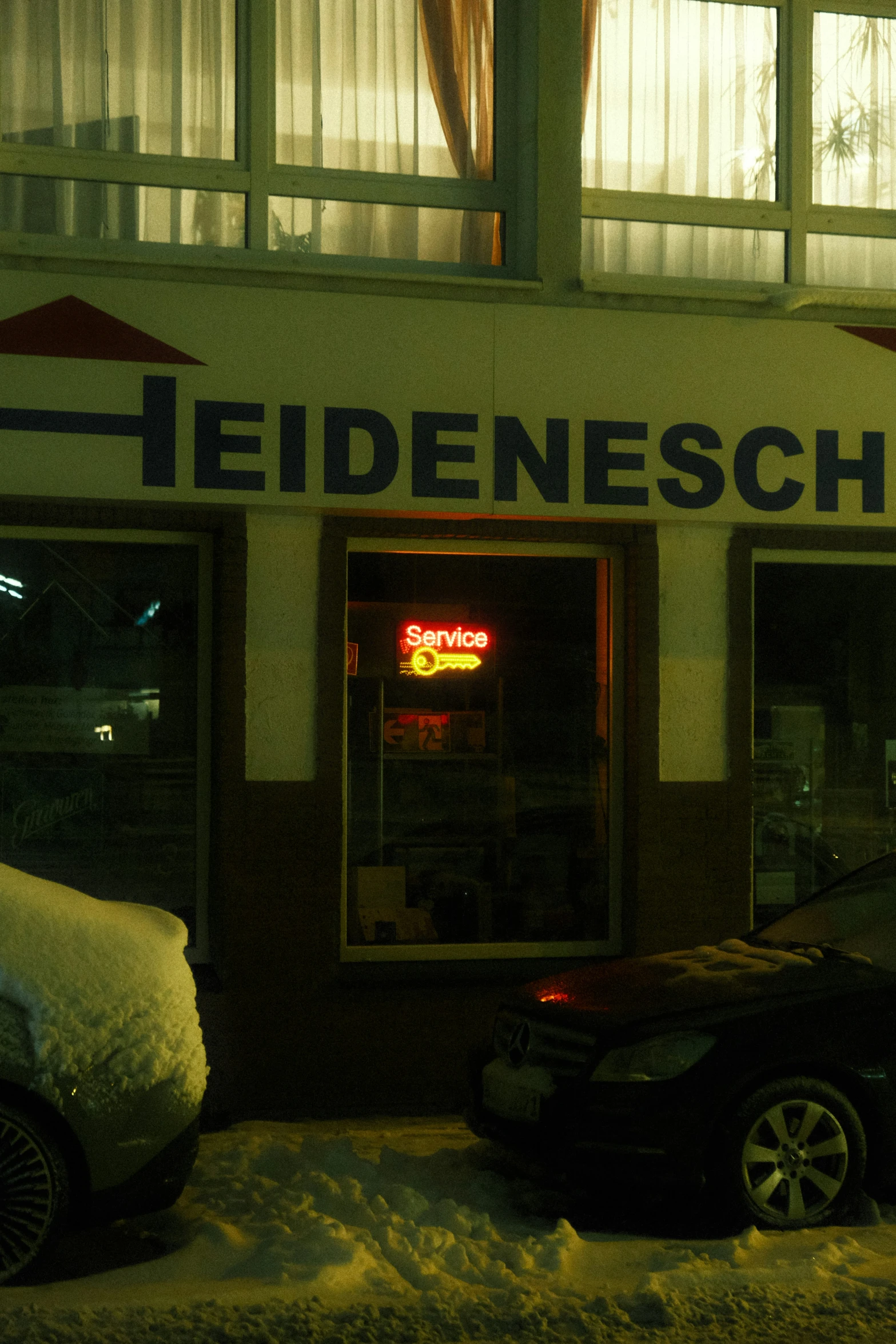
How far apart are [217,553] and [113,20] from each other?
3.17 meters

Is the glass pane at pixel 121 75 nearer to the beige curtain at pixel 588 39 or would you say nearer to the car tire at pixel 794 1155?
the beige curtain at pixel 588 39

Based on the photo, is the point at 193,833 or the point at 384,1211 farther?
the point at 193,833

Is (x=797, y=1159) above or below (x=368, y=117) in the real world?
below

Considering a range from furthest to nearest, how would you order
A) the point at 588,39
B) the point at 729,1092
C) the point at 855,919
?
the point at 588,39, the point at 855,919, the point at 729,1092

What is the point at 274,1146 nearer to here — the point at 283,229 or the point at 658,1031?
the point at 658,1031

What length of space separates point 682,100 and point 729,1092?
6152mm

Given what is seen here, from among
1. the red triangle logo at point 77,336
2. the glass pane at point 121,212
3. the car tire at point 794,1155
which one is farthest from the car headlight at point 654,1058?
the glass pane at point 121,212

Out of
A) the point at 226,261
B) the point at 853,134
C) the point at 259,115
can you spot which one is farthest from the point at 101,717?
the point at 853,134

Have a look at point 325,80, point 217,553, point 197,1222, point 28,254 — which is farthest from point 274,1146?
point 325,80

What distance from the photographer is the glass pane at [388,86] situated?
8133 mm

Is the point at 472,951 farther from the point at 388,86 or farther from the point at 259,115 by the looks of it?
the point at 388,86

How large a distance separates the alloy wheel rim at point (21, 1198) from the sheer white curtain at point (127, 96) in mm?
5188

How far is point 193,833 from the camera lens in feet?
25.9

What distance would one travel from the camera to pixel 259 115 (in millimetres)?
7953
